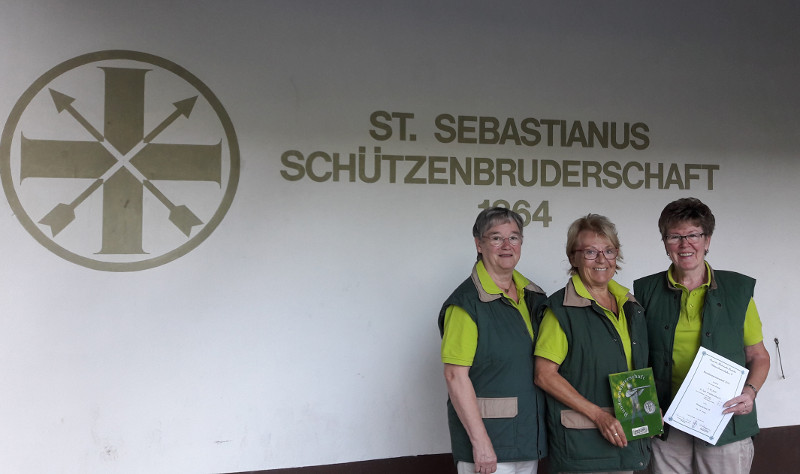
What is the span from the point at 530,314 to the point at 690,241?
597mm

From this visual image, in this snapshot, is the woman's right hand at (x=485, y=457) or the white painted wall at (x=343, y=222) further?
the white painted wall at (x=343, y=222)

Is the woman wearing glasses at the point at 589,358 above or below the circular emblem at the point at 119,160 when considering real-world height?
below

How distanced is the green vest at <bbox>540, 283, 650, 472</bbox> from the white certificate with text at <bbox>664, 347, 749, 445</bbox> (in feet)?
0.49

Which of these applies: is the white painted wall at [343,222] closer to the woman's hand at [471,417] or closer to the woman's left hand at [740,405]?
the woman's hand at [471,417]

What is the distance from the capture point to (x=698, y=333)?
229cm

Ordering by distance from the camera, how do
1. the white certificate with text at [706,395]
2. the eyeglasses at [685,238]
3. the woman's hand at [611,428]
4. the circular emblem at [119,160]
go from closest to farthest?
1. the woman's hand at [611,428]
2. the white certificate with text at [706,395]
3. the eyeglasses at [685,238]
4. the circular emblem at [119,160]

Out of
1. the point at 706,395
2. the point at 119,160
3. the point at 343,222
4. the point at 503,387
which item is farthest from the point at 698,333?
the point at 119,160

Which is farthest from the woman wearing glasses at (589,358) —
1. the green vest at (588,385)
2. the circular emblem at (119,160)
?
the circular emblem at (119,160)

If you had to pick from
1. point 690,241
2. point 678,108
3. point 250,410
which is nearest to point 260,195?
point 250,410

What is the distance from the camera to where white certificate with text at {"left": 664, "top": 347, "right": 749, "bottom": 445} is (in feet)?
7.27

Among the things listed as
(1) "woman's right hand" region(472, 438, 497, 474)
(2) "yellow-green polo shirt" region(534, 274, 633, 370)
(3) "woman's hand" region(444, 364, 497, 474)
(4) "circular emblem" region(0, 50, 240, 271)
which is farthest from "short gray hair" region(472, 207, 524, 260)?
(4) "circular emblem" region(0, 50, 240, 271)

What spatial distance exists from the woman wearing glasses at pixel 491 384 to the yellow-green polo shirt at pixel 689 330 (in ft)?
1.60

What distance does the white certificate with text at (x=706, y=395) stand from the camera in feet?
7.27

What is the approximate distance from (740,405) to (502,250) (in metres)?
0.94
